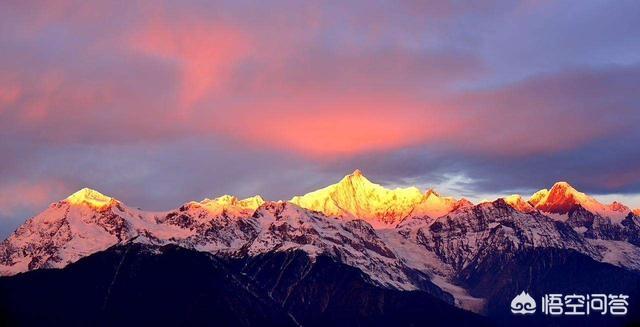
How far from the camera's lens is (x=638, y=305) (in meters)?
159

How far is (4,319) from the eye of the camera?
13438 cm

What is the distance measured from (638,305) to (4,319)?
78.3m

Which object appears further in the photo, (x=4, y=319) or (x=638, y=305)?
(x=638, y=305)
